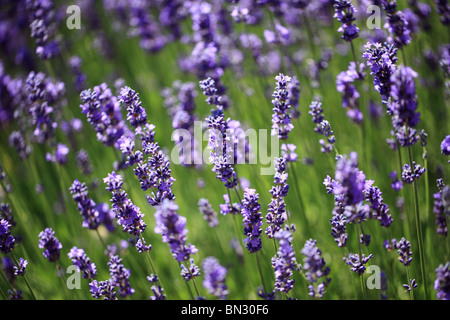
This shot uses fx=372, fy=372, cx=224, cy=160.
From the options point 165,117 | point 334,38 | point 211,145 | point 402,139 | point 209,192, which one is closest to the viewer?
point 402,139

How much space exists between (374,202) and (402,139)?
1.31ft

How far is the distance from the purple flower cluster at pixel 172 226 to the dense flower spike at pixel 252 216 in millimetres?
313

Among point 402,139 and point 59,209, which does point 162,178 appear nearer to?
point 402,139

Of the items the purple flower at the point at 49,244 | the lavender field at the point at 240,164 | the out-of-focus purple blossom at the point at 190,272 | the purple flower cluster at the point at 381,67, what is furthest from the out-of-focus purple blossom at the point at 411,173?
the purple flower at the point at 49,244

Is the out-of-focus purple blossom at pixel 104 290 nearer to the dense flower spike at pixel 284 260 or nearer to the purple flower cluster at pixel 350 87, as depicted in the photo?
the dense flower spike at pixel 284 260

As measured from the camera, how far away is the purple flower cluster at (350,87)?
2287mm

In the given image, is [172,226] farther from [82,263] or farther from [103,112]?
[103,112]

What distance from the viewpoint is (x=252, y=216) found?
183 centimetres

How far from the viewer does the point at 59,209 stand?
3.67 metres

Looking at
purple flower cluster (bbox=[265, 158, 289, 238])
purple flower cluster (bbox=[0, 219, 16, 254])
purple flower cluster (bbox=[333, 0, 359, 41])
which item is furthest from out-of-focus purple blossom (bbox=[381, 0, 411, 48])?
purple flower cluster (bbox=[0, 219, 16, 254])

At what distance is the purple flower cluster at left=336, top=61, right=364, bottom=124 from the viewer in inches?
90.0

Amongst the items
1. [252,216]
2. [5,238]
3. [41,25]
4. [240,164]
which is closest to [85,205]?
[5,238]

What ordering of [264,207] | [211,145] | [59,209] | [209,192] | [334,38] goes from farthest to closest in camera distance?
1. [334,38]
2. [59,209]
3. [209,192]
4. [264,207]
5. [211,145]
